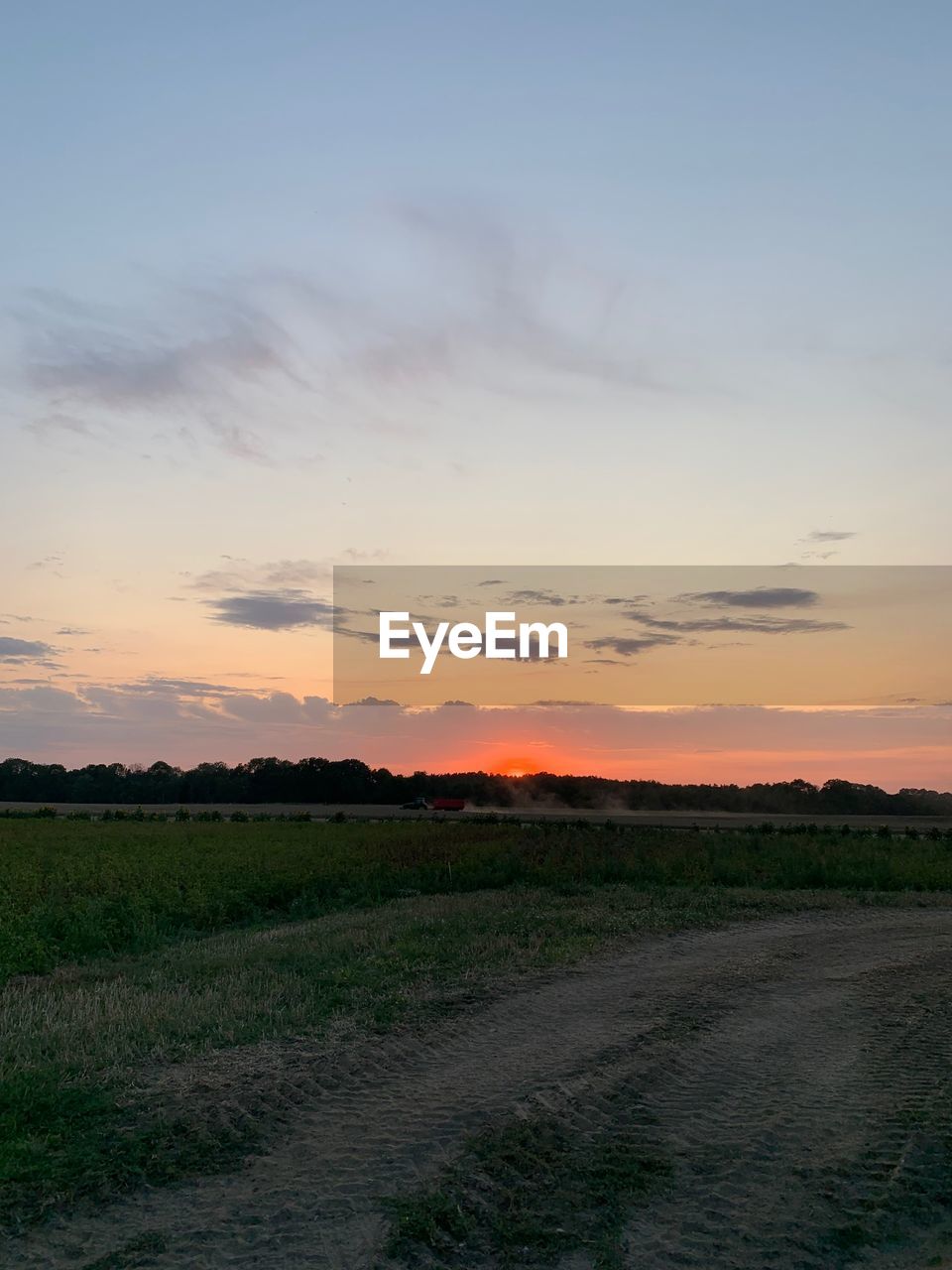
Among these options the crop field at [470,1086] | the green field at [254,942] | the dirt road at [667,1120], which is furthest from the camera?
the green field at [254,942]

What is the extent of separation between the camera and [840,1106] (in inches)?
358

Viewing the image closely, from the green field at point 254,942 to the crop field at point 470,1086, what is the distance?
6 centimetres

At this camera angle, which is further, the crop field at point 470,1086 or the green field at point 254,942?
the green field at point 254,942

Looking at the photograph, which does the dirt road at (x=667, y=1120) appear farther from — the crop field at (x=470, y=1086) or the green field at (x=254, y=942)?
the green field at (x=254, y=942)

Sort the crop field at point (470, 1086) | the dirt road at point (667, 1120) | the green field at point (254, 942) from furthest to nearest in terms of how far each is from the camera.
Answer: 1. the green field at point (254, 942)
2. the crop field at point (470, 1086)
3. the dirt road at point (667, 1120)

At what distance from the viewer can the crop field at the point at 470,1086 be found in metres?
6.84

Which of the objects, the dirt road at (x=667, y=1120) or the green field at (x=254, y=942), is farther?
the green field at (x=254, y=942)

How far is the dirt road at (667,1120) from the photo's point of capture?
6688mm

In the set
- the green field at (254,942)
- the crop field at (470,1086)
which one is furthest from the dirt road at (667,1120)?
the green field at (254,942)

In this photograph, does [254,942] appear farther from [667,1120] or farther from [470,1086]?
[667,1120]

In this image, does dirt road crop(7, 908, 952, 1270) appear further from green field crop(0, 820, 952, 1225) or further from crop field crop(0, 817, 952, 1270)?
green field crop(0, 820, 952, 1225)

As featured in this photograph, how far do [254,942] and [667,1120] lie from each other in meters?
10.8

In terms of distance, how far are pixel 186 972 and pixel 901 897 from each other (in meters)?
17.4

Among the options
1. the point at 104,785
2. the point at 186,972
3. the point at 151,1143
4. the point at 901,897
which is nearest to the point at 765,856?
the point at 901,897
